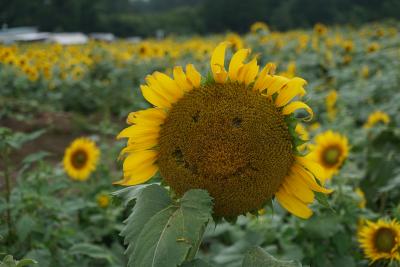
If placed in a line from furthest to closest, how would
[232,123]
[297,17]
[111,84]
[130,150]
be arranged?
[297,17], [111,84], [130,150], [232,123]

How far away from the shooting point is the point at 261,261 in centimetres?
124

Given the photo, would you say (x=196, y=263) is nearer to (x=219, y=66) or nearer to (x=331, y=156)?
(x=219, y=66)

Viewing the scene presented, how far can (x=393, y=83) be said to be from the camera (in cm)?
526

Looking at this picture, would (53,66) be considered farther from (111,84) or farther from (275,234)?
(275,234)

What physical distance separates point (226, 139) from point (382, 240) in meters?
0.99

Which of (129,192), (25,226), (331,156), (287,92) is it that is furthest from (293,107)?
(331,156)

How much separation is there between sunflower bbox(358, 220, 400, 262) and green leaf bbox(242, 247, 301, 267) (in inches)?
32.8

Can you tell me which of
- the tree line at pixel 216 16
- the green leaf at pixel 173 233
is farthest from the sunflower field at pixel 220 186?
the tree line at pixel 216 16

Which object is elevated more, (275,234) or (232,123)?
(232,123)

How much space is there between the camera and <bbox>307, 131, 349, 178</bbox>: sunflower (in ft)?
9.37

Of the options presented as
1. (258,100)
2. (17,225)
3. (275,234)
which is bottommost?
(275,234)

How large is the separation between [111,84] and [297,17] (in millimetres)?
25072

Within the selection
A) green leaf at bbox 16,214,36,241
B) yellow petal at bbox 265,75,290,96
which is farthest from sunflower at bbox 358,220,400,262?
green leaf at bbox 16,214,36,241

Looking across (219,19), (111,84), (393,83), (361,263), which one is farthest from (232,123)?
(219,19)
